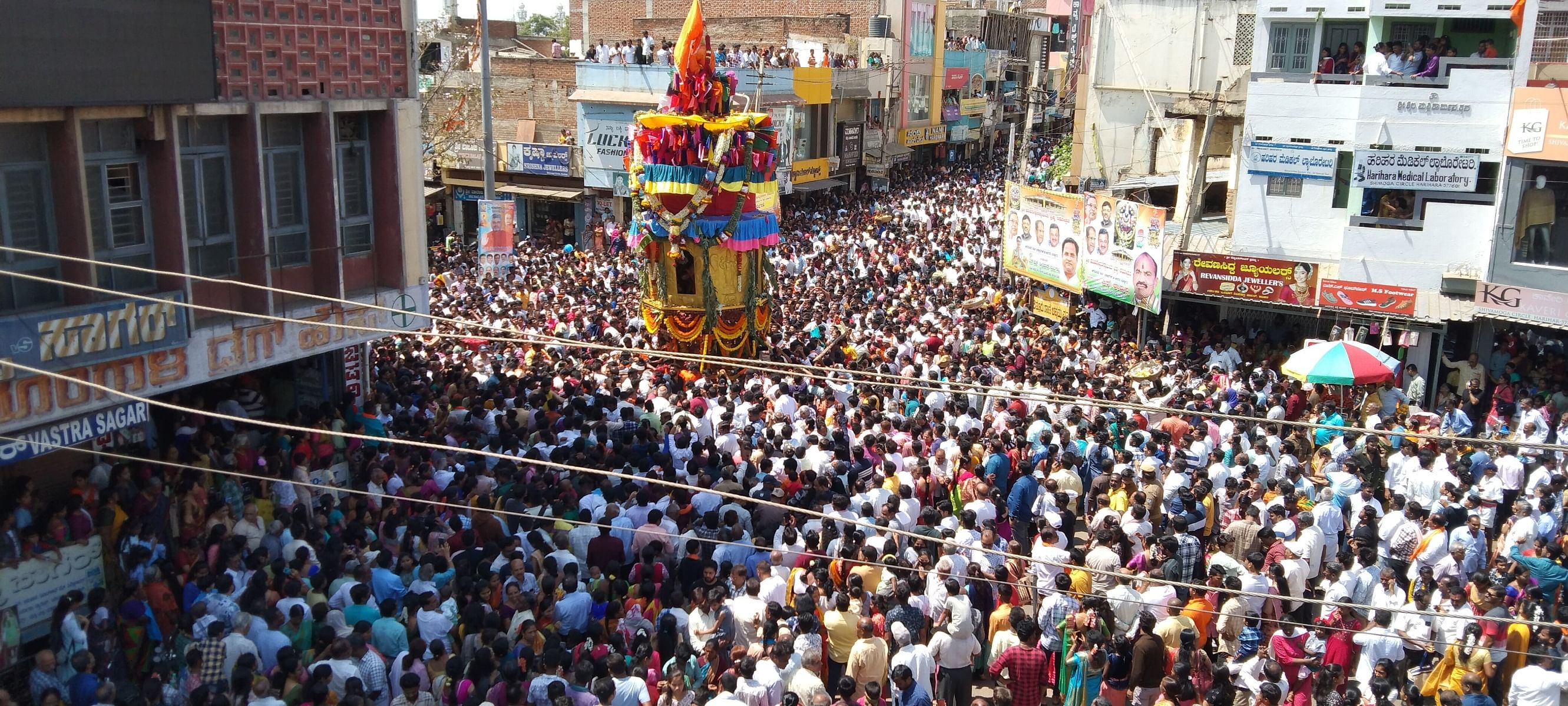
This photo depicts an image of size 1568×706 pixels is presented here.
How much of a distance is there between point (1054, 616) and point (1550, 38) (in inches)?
525

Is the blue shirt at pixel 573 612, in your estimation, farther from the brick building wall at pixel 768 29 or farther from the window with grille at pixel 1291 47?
the brick building wall at pixel 768 29

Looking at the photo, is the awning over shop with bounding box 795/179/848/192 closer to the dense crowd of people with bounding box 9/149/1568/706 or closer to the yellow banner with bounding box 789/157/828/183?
the yellow banner with bounding box 789/157/828/183

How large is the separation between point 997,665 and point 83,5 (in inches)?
363

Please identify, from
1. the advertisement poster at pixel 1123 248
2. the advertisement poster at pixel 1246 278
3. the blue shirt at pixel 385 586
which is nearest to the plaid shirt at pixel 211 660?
the blue shirt at pixel 385 586

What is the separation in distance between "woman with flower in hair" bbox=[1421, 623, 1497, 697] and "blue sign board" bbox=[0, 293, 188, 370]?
34.3 feet

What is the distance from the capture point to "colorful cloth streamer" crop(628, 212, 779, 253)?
18203mm

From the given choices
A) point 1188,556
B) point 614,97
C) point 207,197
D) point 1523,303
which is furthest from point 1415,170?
point 614,97

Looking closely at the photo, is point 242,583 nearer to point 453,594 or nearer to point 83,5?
point 453,594

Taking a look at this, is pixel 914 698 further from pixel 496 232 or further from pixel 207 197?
pixel 496 232

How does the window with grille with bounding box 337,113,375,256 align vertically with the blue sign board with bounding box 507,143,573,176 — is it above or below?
above

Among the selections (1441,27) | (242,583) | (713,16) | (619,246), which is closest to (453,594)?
(242,583)

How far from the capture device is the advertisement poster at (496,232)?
1892 cm

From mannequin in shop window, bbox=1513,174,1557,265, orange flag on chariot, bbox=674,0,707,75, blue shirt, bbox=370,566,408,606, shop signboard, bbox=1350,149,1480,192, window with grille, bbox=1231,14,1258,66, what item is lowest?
blue shirt, bbox=370,566,408,606

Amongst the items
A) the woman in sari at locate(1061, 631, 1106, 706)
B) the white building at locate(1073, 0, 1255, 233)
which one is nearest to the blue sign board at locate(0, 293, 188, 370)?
the woman in sari at locate(1061, 631, 1106, 706)
